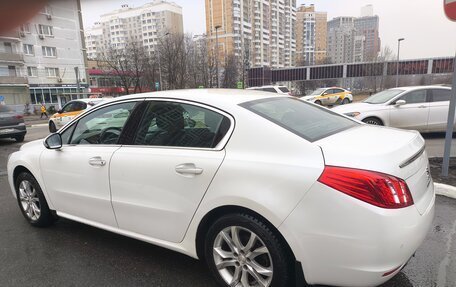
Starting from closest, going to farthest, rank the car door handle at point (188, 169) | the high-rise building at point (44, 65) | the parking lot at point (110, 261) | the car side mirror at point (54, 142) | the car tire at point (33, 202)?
the car door handle at point (188, 169) → the parking lot at point (110, 261) → the car side mirror at point (54, 142) → the car tire at point (33, 202) → the high-rise building at point (44, 65)

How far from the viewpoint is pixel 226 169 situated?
241 cm

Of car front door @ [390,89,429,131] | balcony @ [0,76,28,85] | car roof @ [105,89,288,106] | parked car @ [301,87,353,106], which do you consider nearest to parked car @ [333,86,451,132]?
car front door @ [390,89,429,131]

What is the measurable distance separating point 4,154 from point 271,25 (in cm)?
9499

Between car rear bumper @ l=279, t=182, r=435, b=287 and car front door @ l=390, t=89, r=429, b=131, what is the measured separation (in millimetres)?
7179

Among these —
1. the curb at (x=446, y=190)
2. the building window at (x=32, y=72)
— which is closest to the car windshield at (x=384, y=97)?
the curb at (x=446, y=190)

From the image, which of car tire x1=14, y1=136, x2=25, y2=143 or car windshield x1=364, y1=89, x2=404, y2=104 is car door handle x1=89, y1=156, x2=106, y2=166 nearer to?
→ car windshield x1=364, y1=89, x2=404, y2=104

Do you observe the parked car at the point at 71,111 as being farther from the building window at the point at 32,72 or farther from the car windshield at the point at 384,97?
the building window at the point at 32,72

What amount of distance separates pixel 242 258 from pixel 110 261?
1.44m

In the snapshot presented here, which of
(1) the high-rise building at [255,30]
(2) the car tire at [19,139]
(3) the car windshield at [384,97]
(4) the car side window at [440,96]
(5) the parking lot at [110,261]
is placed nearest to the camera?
(5) the parking lot at [110,261]

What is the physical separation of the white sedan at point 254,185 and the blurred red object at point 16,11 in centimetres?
140

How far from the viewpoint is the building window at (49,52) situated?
166 feet

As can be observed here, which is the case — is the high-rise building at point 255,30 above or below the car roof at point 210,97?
above

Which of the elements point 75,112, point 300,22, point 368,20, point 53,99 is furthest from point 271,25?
point 75,112

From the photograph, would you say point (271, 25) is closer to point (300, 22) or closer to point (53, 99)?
point (300, 22)
